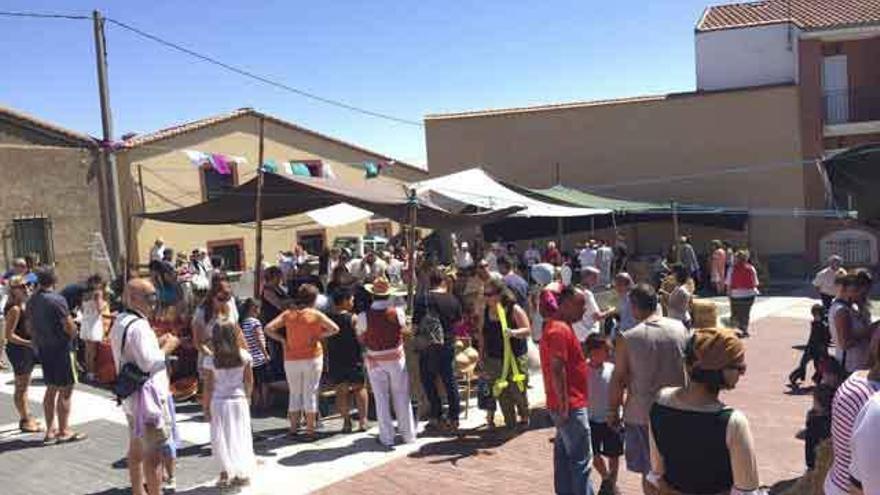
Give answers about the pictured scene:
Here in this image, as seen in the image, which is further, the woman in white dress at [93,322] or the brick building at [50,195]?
the brick building at [50,195]

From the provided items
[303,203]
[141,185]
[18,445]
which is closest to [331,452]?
[18,445]

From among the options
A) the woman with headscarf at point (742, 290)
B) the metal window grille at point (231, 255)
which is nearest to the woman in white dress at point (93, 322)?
the woman with headscarf at point (742, 290)

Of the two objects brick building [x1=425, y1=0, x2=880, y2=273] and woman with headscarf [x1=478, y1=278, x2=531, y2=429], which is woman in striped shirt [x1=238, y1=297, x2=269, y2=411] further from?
brick building [x1=425, y1=0, x2=880, y2=273]

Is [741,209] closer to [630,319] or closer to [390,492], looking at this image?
[630,319]

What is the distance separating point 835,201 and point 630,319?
2.13m

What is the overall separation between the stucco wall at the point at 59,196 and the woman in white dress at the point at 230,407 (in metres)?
19.4

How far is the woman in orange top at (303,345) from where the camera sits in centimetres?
785

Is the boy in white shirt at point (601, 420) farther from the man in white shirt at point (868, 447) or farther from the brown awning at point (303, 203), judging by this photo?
the brown awning at point (303, 203)

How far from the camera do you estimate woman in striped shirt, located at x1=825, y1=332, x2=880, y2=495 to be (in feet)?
10.7

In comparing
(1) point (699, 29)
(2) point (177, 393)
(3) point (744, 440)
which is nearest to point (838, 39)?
(1) point (699, 29)

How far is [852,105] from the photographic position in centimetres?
2414

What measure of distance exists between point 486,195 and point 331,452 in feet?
28.4

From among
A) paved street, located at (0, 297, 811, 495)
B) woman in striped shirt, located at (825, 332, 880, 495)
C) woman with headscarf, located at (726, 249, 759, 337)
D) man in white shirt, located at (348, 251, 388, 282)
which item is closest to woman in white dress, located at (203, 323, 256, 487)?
paved street, located at (0, 297, 811, 495)

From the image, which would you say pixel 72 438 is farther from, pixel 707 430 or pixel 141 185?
pixel 141 185
